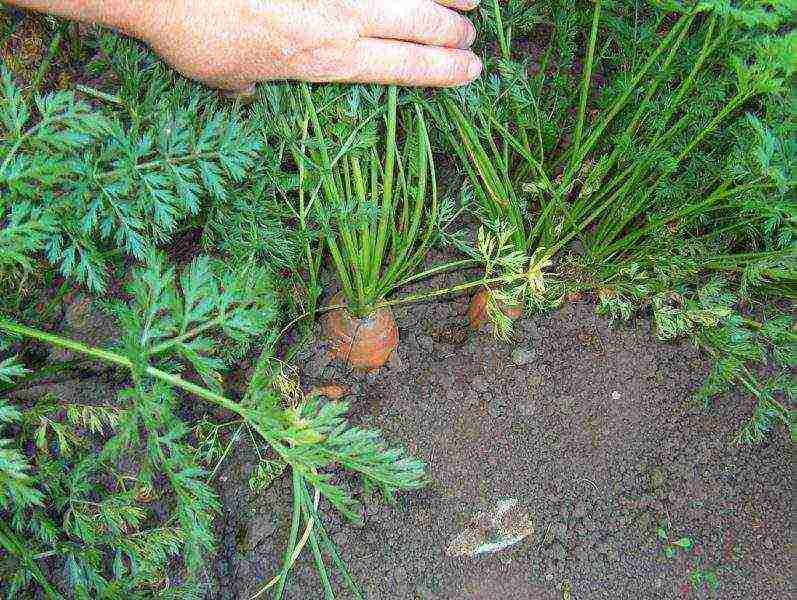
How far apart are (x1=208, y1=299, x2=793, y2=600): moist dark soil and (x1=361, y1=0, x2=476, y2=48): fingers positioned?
809mm

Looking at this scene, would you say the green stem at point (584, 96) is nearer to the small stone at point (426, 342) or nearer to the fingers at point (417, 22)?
the fingers at point (417, 22)

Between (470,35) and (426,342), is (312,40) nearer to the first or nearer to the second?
(470,35)

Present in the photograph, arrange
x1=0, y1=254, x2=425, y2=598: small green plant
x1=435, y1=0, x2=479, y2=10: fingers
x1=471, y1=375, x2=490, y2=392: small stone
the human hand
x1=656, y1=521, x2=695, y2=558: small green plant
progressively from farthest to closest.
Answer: x1=471, y1=375, x2=490, y2=392: small stone < x1=656, y1=521, x2=695, y2=558: small green plant < x1=435, y1=0, x2=479, y2=10: fingers < the human hand < x1=0, y1=254, x2=425, y2=598: small green plant

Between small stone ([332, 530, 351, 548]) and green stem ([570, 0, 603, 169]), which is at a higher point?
green stem ([570, 0, 603, 169])

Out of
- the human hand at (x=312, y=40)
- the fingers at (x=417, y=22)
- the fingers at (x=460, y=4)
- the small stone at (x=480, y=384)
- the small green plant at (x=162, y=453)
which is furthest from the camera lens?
the small stone at (x=480, y=384)

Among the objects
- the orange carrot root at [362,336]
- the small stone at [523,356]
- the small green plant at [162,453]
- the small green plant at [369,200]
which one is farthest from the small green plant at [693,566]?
the small green plant at [369,200]

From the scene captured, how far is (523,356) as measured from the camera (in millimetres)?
2119

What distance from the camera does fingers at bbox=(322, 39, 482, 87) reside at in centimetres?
174

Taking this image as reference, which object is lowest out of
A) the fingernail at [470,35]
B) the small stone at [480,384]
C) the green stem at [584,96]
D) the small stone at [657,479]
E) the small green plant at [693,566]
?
the small green plant at [693,566]

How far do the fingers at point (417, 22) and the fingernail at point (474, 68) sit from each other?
69 millimetres

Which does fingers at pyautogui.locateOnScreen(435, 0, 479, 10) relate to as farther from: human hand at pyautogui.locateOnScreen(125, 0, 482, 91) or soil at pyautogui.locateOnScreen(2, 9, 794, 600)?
soil at pyautogui.locateOnScreen(2, 9, 794, 600)

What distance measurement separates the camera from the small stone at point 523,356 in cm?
212

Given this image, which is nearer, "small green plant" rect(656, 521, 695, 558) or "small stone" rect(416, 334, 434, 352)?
"small green plant" rect(656, 521, 695, 558)

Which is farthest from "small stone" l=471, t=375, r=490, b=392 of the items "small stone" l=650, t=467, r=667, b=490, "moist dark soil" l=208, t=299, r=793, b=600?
"small stone" l=650, t=467, r=667, b=490
